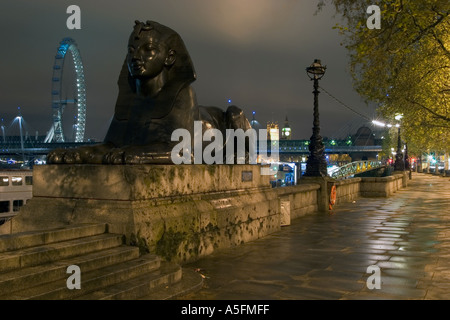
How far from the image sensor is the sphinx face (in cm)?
645

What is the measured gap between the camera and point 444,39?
15945 mm

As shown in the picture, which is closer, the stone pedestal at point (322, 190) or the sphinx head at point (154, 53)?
the sphinx head at point (154, 53)

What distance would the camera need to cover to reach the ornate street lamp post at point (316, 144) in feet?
45.9

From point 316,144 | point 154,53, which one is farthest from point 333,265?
point 316,144

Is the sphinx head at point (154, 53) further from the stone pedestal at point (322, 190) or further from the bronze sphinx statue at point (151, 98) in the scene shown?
the stone pedestal at point (322, 190)

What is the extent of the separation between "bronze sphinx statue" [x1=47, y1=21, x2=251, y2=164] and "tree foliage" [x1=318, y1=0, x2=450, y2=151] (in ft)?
22.7

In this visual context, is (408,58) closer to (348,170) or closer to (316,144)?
(316,144)

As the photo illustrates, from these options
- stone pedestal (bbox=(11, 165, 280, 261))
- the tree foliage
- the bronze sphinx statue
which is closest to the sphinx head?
the bronze sphinx statue

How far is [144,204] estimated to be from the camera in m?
5.51

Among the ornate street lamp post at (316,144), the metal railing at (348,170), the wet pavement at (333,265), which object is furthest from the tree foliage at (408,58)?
the metal railing at (348,170)

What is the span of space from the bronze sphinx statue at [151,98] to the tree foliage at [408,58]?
22.7 ft

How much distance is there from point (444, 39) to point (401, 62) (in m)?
1.53

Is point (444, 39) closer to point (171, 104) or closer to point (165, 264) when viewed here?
point (171, 104)

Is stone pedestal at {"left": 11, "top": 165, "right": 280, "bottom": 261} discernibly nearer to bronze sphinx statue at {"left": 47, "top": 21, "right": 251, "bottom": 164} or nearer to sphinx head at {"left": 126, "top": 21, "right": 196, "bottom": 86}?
bronze sphinx statue at {"left": 47, "top": 21, "right": 251, "bottom": 164}
